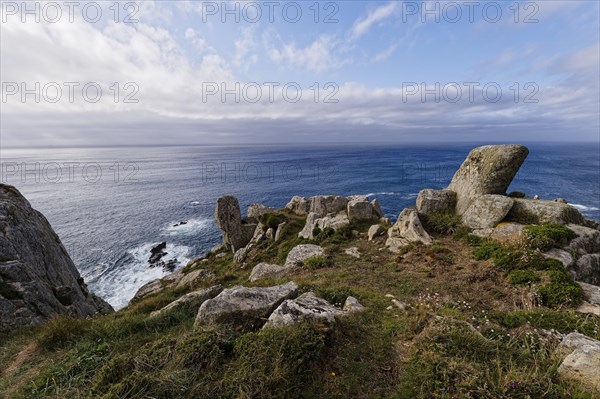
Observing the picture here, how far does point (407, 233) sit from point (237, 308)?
51.3ft

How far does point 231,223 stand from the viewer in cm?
3841

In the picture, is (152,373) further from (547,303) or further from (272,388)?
(547,303)

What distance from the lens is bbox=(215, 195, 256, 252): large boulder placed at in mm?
38062

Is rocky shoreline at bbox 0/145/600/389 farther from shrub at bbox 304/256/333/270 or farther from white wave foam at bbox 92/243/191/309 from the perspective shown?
white wave foam at bbox 92/243/191/309

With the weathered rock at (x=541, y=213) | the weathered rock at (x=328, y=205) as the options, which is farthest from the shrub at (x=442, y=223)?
the weathered rock at (x=328, y=205)

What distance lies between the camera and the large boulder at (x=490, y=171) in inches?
780

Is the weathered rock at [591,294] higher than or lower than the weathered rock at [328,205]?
lower

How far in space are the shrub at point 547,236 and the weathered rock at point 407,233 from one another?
540 centimetres

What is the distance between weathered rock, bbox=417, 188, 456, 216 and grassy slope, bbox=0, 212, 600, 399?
1159cm

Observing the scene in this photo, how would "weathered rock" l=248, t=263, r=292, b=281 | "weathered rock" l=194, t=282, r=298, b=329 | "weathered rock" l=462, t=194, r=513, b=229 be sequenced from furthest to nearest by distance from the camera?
"weathered rock" l=248, t=263, r=292, b=281 < "weathered rock" l=462, t=194, r=513, b=229 < "weathered rock" l=194, t=282, r=298, b=329

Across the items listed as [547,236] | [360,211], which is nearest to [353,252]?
[360,211]

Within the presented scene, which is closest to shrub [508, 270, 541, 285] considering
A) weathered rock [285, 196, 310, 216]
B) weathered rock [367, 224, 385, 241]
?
weathered rock [367, 224, 385, 241]

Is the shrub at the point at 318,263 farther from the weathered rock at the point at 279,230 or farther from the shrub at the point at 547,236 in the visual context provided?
the weathered rock at the point at 279,230

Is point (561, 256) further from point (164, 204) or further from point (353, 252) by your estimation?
point (164, 204)
